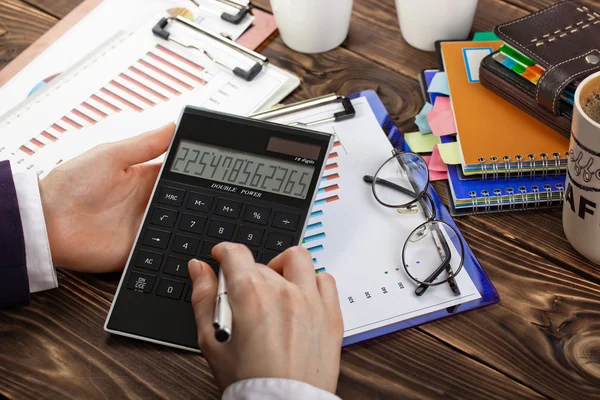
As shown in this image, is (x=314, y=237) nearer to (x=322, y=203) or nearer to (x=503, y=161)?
(x=322, y=203)

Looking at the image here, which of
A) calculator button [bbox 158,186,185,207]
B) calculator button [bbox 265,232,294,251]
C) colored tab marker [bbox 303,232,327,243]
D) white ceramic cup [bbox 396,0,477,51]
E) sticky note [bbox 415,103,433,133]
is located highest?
white ceramic cup [bbox 396,0,477,51]

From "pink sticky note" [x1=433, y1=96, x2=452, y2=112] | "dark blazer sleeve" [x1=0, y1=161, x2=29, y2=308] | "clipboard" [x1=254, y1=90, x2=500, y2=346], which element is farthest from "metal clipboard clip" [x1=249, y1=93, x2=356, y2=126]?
"dark blazer sleeve" [x1=0, y1=161, x2=29, y2=308]

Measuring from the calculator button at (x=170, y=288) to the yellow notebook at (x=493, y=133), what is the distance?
0.35m

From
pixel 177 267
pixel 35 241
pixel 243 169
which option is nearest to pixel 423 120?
pixel 243 169

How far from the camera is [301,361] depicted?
0.60 meters

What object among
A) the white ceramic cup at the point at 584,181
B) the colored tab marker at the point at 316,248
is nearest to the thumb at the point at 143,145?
the colored tab marker at the point at 316,248

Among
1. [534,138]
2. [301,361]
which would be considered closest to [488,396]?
[301,361]

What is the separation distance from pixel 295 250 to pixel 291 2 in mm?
393

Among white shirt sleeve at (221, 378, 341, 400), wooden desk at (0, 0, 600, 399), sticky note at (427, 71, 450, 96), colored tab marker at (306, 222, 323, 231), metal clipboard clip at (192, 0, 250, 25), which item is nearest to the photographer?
white shirt sleeve at (221, 378, 341, 400)

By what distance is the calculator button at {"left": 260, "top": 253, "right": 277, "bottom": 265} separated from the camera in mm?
716

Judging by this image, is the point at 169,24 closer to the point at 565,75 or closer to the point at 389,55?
the point at 389,55

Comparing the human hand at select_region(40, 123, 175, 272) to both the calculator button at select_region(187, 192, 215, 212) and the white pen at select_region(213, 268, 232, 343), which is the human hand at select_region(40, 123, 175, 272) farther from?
the white pen at select_region(213, 268, 232, 343)

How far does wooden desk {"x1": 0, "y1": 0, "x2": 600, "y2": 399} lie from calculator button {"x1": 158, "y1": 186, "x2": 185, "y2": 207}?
0.11 metres

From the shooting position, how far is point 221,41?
38.7 inches
